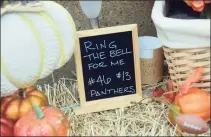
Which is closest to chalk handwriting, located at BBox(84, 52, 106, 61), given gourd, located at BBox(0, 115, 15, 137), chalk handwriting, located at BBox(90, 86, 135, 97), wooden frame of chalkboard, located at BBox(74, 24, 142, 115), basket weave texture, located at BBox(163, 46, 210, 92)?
wooden frame of chalkboard, located at BBox(74, 24, 142, 115)

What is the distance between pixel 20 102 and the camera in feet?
5.07

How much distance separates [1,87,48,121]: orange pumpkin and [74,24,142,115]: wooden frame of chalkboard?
6.0 inches

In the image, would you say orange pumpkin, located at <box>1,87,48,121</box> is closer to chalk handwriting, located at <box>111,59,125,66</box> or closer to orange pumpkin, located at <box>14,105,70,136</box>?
orange pumpkin, located at <box>14,105,70,136</box>

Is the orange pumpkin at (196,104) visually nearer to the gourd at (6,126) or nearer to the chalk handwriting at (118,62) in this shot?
the chalk handwriting at (118,62)

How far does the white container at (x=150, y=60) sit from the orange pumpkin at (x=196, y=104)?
259 millimetres

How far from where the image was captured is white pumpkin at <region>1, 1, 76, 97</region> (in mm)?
1397

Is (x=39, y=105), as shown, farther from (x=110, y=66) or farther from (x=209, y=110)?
(x=209, y=110)

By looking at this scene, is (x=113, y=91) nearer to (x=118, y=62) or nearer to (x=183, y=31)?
(x=118, y=62)

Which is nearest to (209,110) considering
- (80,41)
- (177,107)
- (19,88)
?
→ (177,107)

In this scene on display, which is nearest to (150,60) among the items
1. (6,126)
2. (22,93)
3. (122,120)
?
(122,120)

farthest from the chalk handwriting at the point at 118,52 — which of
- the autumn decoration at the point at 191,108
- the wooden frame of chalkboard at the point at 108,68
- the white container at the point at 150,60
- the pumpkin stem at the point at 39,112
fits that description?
the pumpkin stem at the point at 39,112

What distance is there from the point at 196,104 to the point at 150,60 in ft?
1.00

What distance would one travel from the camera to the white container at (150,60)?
173cm

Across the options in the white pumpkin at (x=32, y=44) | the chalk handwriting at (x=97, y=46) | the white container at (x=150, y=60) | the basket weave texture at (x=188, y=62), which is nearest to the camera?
the white pumpkin at (x=32, y=44)
